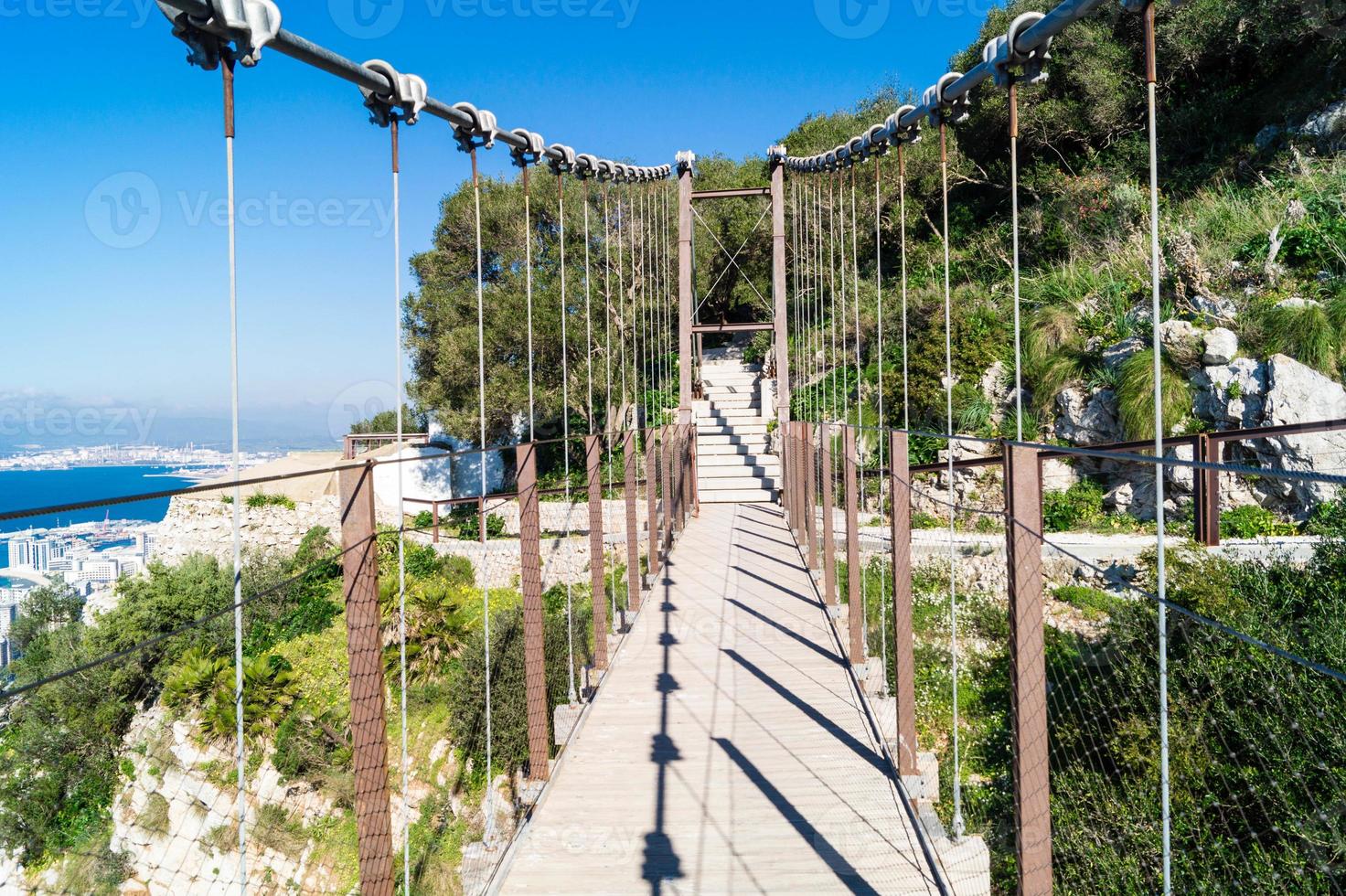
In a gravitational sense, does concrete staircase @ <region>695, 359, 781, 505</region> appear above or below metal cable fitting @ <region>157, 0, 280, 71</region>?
below

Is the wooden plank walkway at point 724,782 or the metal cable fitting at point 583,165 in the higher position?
the metal cable fitting at point 583,165

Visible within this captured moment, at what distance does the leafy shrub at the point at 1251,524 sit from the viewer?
6121 mm

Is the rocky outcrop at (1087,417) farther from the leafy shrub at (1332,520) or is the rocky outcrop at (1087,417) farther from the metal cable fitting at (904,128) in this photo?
the metal cable fitting at (904,128)

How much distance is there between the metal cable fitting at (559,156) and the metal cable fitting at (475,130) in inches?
50.7

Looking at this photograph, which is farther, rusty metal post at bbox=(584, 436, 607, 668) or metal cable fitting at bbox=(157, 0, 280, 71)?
rusty metal post at bbox=(584, 436, 607, 668)

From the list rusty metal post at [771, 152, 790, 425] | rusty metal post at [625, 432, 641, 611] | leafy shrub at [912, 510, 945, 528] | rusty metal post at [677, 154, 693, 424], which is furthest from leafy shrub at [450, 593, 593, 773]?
leafy shrub at [912, 510, 945, 528]

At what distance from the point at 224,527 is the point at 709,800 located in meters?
16.1

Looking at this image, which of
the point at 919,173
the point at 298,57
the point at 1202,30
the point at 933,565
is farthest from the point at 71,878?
the point at 1202,30

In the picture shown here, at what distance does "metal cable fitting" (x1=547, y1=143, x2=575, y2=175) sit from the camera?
511 cm

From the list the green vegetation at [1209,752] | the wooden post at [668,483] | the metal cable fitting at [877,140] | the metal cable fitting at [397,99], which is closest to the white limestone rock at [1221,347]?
the green vegetation at [1209,752]

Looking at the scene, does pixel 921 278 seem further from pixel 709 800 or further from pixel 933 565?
pixel 709 800

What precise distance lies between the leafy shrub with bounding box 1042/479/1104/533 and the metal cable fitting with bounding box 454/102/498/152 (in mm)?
6219

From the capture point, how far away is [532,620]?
3.02 m

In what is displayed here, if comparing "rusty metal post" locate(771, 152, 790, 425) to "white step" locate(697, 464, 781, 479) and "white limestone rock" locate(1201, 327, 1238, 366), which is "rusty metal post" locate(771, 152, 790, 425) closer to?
"white step" locate(697, 464, 781, 479)
